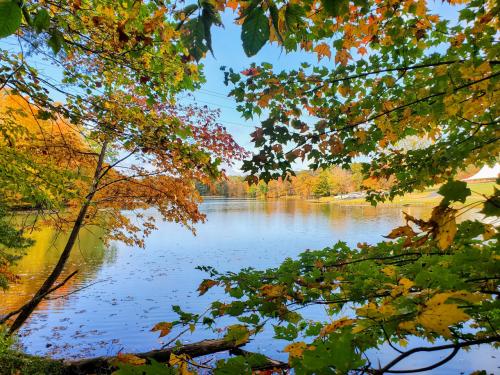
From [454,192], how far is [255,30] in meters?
0.74

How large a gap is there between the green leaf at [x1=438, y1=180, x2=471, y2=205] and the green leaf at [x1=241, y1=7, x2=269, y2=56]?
2.21 feet

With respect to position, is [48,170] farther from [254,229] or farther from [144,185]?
[254,229]

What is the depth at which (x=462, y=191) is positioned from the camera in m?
0.89

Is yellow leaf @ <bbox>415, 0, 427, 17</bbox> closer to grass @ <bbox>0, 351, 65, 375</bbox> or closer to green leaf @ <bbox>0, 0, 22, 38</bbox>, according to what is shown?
green leaf @ <bbox>0, 0, 22, 38</bbox>

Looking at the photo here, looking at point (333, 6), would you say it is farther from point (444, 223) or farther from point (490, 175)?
point (490, 175)

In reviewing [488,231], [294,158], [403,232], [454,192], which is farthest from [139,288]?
[454,192]

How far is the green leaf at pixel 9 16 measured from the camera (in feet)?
2.34

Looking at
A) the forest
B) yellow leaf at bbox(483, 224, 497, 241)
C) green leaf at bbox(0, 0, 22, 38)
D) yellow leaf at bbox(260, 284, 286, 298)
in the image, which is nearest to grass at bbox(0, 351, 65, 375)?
the forest

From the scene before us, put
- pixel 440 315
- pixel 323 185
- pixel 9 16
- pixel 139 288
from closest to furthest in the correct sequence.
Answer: pixel 9 16 < pixel 440 315 < pixel 139 288 < pixel 323 185

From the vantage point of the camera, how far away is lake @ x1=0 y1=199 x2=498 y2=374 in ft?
24.8

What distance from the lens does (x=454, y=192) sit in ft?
2.94

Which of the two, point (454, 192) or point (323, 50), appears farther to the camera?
point (323, 50)

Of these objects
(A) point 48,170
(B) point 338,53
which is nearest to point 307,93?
(B) point 338,53

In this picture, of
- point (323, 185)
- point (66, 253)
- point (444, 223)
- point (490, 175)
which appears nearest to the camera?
point (444, 223)
